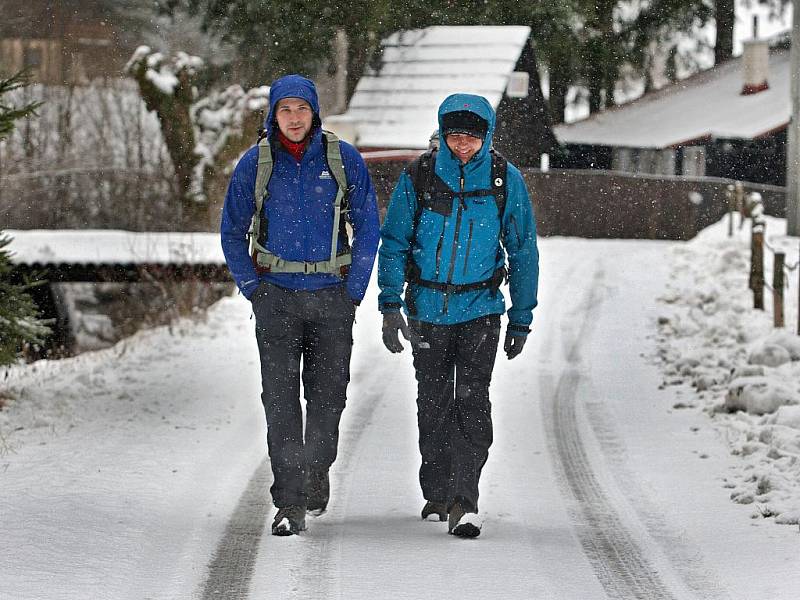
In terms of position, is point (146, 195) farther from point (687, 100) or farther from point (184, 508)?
point (687, 100)

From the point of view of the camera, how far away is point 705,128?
35.4 metres

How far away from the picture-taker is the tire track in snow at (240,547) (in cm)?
482

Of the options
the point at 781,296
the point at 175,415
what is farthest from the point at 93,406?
the point at 781,296

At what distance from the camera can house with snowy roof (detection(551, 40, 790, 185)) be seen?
35.2 meters

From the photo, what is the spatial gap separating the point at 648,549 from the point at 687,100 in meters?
34.2

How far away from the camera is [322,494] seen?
593cm

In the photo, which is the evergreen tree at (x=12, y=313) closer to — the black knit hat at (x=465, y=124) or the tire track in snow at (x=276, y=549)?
the tire track in snow at (x=276, y=549)

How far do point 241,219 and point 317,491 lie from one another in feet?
4.23

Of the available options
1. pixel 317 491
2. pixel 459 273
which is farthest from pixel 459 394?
pixel 317 491

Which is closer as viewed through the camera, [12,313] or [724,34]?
[12,313]

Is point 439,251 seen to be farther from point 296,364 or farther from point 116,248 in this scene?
point 116,248

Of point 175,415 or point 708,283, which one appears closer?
point 175,415

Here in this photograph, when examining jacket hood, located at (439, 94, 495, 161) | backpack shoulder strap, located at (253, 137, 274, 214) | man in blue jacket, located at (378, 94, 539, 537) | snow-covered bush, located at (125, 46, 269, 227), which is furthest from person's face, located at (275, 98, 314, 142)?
snow-covered bush, located at (125, 46, 269, 227)

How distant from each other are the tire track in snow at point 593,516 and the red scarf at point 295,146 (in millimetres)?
2030
